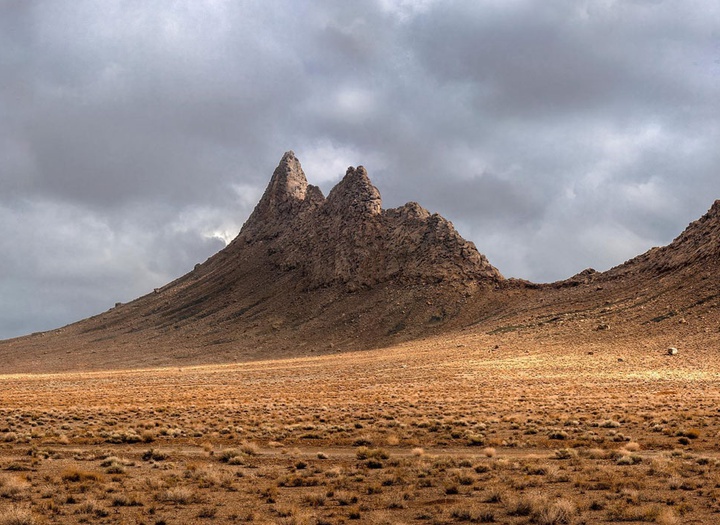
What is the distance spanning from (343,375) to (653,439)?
43067mm

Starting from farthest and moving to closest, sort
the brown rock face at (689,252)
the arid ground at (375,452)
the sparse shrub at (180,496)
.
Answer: the brown rock face at (689,252)
the sparse shrub at (180,496)
the arid ground at (375,452)

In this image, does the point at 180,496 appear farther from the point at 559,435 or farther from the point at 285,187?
the point at 285,187

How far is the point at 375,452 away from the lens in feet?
76.2

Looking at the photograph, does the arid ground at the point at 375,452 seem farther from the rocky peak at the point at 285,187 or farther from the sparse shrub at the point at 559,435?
the rocky peak at the point at 285,187

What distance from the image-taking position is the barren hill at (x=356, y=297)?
84562 mm

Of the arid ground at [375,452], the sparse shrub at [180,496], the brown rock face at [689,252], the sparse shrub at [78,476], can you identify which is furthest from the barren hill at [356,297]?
the sparse shrub at [78,476]

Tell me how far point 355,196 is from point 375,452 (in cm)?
12318

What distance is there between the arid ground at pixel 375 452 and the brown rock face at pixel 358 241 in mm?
66276

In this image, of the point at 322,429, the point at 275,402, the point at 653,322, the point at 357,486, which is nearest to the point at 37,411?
the point at 275,402

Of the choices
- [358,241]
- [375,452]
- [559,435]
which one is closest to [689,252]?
[358,241]

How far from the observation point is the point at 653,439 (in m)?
26.3

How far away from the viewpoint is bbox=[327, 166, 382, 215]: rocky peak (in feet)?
465

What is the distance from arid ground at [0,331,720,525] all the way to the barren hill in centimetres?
2896

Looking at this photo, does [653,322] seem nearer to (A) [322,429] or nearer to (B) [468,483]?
(A) [322,429]
